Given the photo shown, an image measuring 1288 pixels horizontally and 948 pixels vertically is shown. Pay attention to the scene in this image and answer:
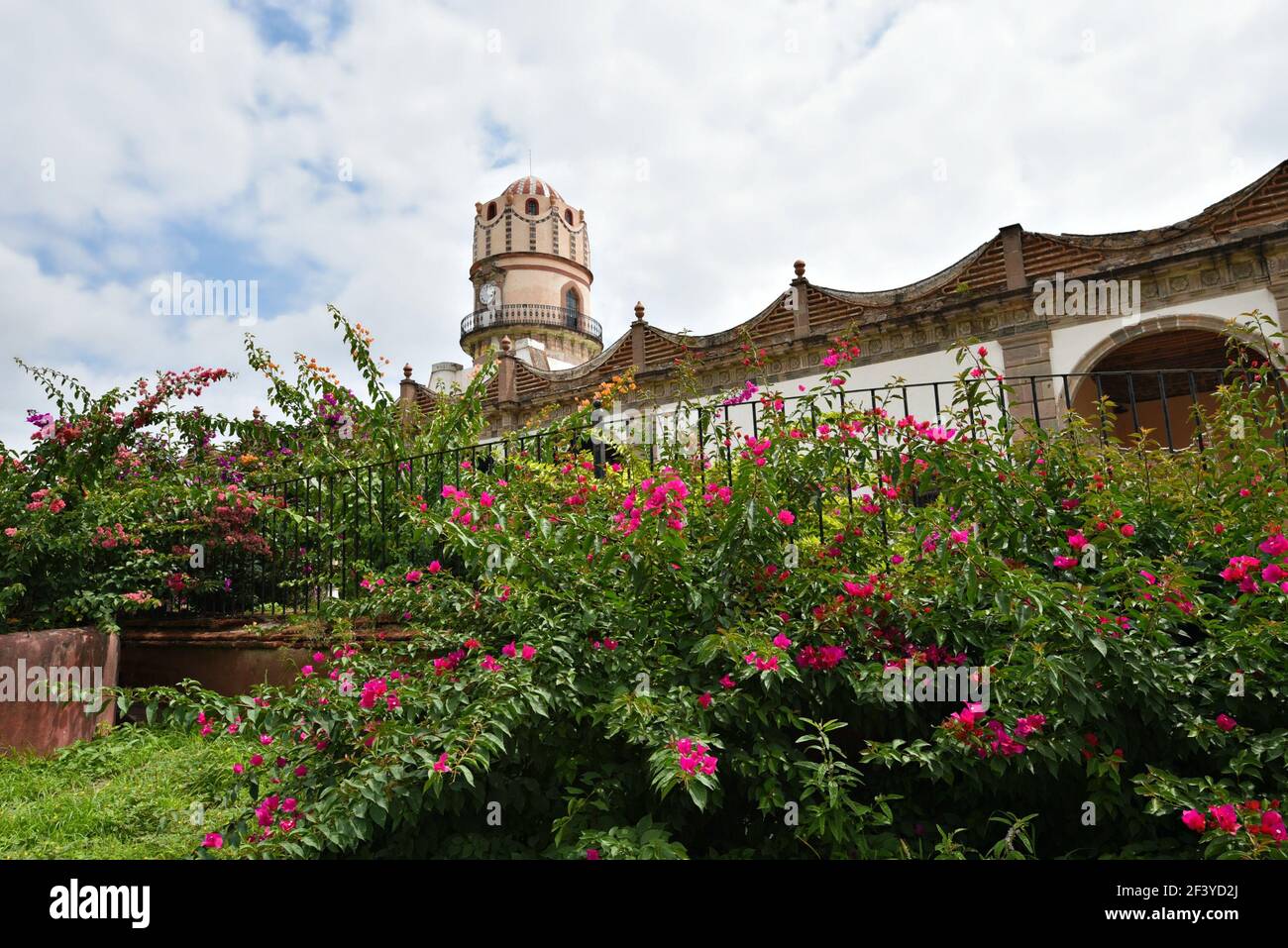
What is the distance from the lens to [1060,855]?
2502 millimetres

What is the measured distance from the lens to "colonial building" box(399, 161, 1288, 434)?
11281 mm

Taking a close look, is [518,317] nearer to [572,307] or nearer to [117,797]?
[572,307]

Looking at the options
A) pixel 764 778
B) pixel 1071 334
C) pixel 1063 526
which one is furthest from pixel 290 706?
pixel 1071 334

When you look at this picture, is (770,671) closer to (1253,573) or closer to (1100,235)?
(1253,573)

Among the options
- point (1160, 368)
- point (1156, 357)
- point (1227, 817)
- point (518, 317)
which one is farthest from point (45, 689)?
point (518, 317)

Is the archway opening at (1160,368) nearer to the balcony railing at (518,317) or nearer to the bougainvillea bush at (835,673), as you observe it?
the bougainvillea bush at (835,673)

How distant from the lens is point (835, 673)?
2.58 m

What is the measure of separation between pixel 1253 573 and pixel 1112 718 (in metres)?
0.64

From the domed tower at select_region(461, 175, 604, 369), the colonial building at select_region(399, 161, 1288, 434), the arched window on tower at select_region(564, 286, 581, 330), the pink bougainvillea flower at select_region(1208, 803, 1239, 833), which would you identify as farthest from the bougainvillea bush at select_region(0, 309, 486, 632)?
the arched window on tower at select_region(564, 286, 581, 330)

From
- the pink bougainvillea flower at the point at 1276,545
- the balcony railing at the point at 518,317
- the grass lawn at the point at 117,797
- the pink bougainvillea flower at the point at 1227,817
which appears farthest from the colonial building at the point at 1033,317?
the balcony railing at the point at 518,317

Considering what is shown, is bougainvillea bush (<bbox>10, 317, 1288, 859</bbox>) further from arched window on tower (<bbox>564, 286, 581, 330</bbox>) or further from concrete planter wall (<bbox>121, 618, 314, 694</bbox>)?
arched window on tower (<bbox>564, 286, 581, 330</bbox>)

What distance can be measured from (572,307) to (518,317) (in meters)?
2.99

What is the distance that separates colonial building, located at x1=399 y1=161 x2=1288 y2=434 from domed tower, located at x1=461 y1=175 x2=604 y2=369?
1307 centimetres
